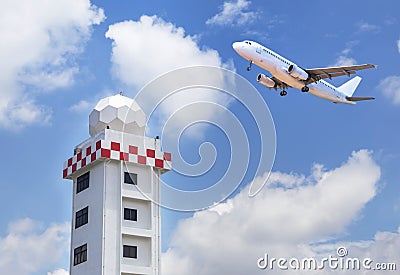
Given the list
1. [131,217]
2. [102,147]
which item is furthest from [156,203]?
[102,147]

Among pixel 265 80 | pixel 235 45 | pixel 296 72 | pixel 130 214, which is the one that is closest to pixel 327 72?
pixel 296 72

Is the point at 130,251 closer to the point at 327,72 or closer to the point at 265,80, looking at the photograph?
the point at 265,80

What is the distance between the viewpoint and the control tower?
5294 cm

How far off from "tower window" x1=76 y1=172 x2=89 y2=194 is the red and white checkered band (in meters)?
0.88

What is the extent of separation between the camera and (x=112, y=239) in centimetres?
5278

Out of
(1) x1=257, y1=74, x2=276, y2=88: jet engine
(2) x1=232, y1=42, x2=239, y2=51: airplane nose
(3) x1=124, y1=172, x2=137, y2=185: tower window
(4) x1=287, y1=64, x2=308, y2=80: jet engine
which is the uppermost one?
(2) x1=232, y1=42, x2=239, y2=51: airplane nose

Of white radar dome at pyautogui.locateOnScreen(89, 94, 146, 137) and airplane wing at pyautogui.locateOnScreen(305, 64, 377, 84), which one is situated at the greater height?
airplane wing at pyautogui.locateOnScreen(305, 64, 377, 84)

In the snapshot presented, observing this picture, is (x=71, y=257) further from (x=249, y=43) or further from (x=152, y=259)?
(x=249, y=43)

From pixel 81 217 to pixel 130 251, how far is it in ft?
18.3

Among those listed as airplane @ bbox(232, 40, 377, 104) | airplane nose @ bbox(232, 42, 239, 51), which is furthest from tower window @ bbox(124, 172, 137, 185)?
airplane nose @ bbox(232, 42, 239, 51)

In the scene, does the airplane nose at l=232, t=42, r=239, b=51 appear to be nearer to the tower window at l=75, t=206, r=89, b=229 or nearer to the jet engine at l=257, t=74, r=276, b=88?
the jet engine at l=257, t=74, r=276, b=88

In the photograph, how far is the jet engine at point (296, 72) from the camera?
222 ft

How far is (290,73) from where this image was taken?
222 ft

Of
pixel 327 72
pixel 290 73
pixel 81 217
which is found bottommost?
pixel 81 217
